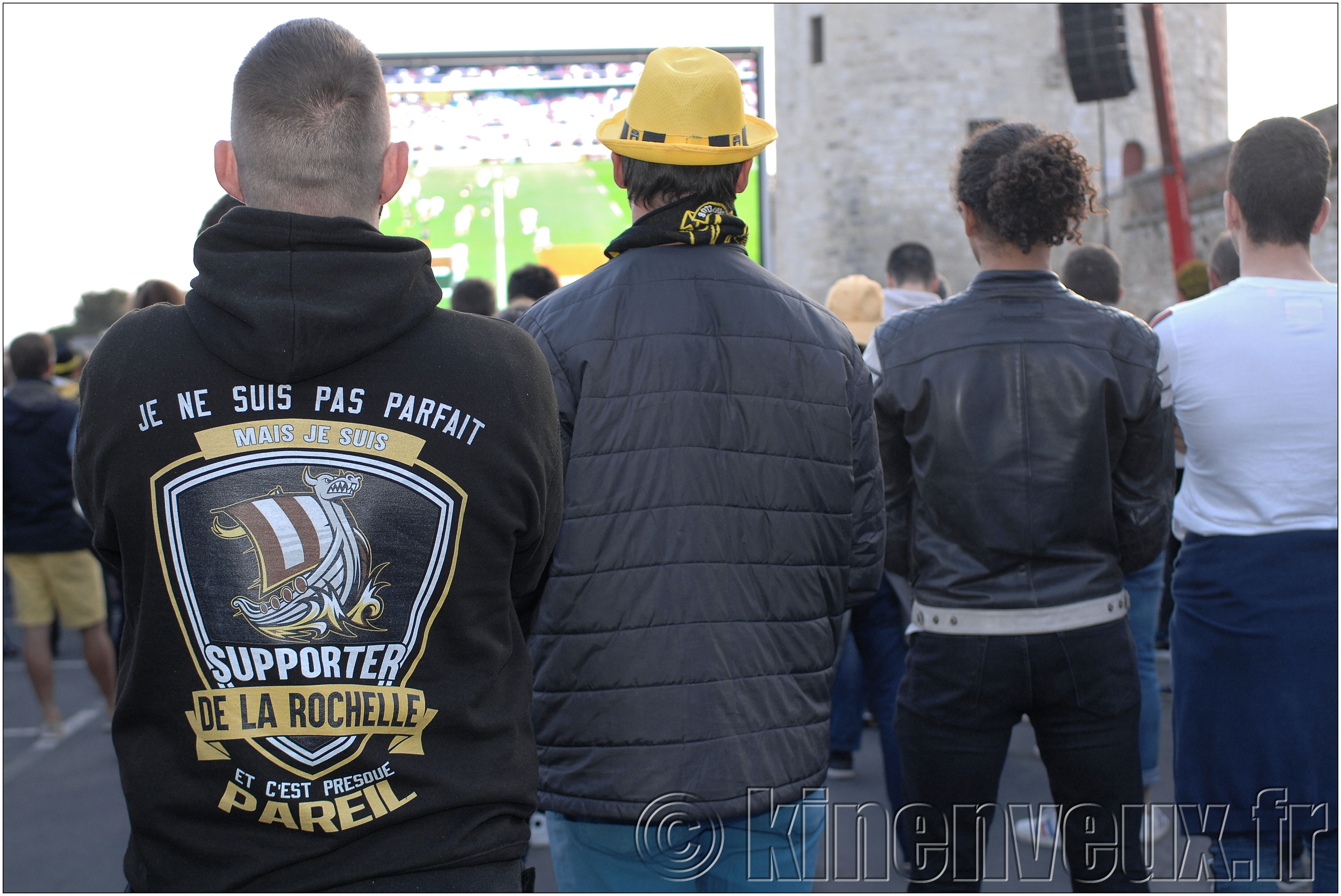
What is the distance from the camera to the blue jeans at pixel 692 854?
1652 millimetres

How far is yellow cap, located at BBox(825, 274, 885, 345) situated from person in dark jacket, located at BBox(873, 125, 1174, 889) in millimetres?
2042

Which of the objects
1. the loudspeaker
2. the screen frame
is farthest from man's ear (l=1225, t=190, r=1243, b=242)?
the loudspeaker

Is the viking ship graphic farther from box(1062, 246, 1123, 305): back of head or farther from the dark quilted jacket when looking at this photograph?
box(1062, 246, 1123, 305): back of head

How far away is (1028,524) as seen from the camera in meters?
2.15

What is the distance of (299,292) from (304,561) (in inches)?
11.5

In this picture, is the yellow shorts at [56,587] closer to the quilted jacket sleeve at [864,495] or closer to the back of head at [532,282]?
the back of head at [532,282]

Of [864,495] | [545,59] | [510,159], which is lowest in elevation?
[864,495]

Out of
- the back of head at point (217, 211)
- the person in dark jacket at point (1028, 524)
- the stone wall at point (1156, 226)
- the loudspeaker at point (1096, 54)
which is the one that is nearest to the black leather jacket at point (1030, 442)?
the person in dark jacket at point (1028, 524)

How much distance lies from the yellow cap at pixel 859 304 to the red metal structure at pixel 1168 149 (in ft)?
27.5

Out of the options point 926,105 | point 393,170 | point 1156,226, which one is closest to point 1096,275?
point 393,170

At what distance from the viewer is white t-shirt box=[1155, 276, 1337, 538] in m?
2.28

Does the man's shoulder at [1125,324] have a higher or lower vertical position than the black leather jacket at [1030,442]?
higher

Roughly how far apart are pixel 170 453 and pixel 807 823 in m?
1.13

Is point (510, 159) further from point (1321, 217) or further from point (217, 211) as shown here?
point (1321, 217)
